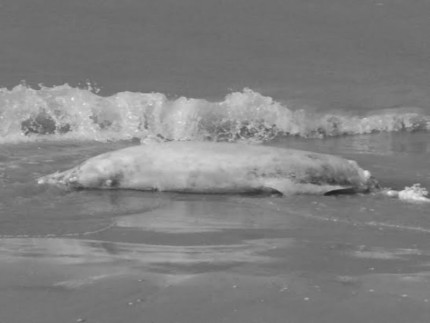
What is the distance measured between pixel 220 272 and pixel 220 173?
2.35 m

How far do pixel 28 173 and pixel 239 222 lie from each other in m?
2.10

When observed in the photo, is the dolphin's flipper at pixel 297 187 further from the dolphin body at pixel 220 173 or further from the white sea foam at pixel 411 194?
the white sea foam at pixel 411 194

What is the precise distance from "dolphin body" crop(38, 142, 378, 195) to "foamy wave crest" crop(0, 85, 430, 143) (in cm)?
269

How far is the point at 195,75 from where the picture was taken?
43.0 ft

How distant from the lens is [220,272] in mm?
4320

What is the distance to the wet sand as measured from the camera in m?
3.79

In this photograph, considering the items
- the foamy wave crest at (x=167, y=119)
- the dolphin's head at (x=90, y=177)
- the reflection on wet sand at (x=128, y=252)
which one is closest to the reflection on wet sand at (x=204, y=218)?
the reflection on wet sand at (x=128, y=252)

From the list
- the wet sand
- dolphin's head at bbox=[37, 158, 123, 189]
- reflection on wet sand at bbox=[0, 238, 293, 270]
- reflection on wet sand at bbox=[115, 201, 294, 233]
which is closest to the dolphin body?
dolphin's head at bbox=[37, 158, 123, 189]

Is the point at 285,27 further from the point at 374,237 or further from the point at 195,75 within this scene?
the point at 374,237

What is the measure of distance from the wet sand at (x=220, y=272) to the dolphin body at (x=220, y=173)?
811 millimetres

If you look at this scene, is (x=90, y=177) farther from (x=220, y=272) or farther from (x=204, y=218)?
(x=220, y=272)

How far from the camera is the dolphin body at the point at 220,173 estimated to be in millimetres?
6590

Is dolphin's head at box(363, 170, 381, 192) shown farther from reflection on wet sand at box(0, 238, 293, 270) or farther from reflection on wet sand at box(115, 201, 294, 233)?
reflection on wet sand at box(0, 238, 293, 270)

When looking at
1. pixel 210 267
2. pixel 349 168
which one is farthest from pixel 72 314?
pixel 349 168
